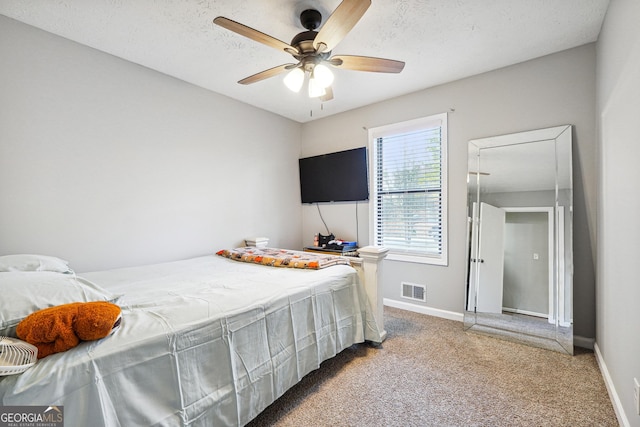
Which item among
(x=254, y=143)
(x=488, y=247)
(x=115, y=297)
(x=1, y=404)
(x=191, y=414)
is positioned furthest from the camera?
(x=254, y=143)

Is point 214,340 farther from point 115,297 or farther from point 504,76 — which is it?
point 504,76

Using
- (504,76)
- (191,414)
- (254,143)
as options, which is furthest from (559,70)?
(191,414)

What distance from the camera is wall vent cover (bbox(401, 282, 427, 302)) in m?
3.25

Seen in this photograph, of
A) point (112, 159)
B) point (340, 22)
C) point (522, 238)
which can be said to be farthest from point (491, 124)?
point (112, 159)

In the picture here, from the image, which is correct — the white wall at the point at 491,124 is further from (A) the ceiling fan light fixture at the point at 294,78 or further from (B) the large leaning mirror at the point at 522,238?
(A) the ceiling fan light fixture at the point at 294,78

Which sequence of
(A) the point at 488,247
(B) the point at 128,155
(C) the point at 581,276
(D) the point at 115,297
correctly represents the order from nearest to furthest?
(D) the point at 115,297 → (C) the point at 581,276 → (B) the point at 128,155 → (A) the point at 488,247

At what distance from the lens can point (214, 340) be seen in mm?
1366

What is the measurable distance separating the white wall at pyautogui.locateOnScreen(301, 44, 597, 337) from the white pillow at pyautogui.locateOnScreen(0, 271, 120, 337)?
116 inches

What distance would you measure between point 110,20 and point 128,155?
1.05m

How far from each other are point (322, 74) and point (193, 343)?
1.82m

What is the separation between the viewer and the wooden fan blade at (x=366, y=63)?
6.48 feet

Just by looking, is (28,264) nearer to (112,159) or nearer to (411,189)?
(112,159)

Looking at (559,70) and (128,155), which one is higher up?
(559,70)

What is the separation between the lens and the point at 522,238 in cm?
261
